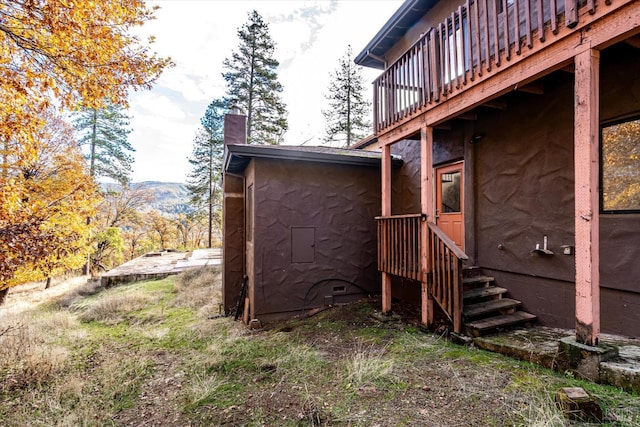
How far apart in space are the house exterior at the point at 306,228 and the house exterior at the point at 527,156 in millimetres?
1121

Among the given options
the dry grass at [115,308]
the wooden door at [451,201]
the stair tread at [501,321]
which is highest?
the wooden door at [451,201]

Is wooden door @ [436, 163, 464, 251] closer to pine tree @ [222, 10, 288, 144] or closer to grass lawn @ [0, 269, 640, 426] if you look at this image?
grass lawn @ [0, 269, 640, 426]

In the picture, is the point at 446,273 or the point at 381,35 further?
the point at 381,35

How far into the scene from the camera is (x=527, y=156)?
421cm

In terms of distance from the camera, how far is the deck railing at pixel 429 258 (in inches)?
150

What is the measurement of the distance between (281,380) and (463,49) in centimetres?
441

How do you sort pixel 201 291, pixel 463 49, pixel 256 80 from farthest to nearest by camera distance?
pixel 256 80, pixel 201 291, pixel 463 49

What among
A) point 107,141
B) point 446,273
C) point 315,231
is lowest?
point 446,273

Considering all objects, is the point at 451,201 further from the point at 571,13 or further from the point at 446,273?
the point at 571,13

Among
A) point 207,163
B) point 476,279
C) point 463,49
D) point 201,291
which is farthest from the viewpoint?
point 207,163

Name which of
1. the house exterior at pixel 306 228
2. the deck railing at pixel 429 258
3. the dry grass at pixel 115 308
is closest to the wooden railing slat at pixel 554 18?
the deck railing at pixel 429 258

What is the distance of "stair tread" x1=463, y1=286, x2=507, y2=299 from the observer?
A: 424cm

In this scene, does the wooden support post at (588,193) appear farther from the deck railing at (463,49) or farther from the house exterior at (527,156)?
the deck railing at (463,49)

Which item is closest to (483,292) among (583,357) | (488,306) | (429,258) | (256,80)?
(488,306)
